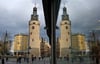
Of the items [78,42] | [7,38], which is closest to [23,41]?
[7,38]

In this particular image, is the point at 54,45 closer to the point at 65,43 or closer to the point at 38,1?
the point at 38,1

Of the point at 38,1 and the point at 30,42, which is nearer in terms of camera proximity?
the point at 38,1

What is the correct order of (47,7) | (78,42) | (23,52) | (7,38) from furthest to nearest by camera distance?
(23,52)
(7,38)
(78,42)
(47,7)

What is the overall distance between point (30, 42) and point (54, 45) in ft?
89.2

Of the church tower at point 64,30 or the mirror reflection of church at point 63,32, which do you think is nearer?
the mirror reflection of church at point 63,32

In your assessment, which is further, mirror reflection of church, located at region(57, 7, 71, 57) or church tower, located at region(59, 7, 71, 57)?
church tower, located at region(59, 7, 71, 57)

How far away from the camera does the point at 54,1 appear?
2.24m

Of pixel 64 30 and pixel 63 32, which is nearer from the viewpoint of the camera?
pixel 63 32

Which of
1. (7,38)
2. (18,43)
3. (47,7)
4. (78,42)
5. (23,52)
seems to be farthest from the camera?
(18,43)

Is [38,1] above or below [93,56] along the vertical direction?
above

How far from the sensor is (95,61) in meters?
6.15

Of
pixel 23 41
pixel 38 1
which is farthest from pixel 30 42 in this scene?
pixel 38 1

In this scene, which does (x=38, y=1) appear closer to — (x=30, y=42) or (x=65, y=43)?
(x=65, y=43)

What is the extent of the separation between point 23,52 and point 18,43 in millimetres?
3211
